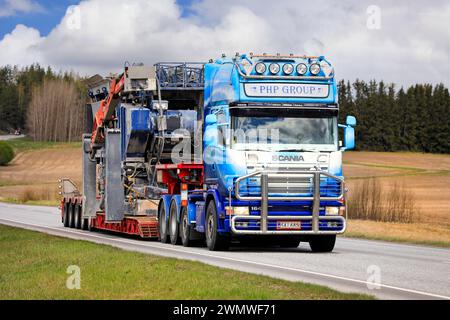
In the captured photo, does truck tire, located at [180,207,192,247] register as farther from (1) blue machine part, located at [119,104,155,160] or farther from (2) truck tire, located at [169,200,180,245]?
(1) blue machine part, located at [119,104,155,160]

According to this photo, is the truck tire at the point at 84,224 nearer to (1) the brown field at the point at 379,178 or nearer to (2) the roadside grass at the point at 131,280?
(1) the brown field at the point at 379,178

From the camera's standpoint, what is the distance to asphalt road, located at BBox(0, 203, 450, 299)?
13617 mm

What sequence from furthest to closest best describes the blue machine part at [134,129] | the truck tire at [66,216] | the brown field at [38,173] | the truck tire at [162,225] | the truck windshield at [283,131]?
the brown field at [38,173]
the truck tire at [66,216]
the blue machine part at [134,129]
the truck tire at [162,225]
the truck windshield at [283,131]

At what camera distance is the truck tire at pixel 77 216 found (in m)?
32.7

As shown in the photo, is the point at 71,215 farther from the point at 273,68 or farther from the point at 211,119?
the point at 273,68

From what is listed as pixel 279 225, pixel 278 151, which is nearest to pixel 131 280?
pixel 279 225

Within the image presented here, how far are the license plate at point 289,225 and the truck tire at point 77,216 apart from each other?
46.2ft

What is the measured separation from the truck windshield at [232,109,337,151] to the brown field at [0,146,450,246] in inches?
292

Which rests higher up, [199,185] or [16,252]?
[199,185]

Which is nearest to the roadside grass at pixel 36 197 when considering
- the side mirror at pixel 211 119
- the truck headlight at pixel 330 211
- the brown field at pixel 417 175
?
the brown field at pixel 417 175

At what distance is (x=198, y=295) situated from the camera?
1183 centimetres
